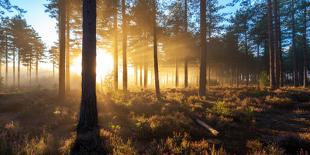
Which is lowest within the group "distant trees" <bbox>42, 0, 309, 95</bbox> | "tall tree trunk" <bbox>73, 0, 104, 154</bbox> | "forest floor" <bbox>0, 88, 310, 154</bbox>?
"forest floor" <bbox>0, 88, 310, 154</bbox>

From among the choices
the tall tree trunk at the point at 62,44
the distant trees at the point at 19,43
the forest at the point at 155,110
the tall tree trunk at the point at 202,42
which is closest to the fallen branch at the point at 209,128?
the forest at the point at 155,110

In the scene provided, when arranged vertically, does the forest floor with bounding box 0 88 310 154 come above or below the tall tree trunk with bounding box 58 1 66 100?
below

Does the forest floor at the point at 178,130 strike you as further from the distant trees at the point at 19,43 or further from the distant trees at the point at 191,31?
the distant trees at the point at 19,43

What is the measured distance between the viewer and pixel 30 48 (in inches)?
1682

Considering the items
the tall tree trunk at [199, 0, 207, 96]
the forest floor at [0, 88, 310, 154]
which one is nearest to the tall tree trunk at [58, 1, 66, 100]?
the forest floor at [0, 88, 310, 154]

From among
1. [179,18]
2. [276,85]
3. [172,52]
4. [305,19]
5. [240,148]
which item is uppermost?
[305,19]

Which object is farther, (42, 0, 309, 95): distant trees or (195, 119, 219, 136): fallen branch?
(42, 0, 309, 95): distant trees

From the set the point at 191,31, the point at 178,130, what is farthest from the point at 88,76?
the point at 191,31

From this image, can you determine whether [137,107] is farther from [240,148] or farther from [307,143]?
[307,143]

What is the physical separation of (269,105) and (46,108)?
585 inches

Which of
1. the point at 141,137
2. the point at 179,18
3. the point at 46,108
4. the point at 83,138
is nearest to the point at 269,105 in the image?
the point at 141,137

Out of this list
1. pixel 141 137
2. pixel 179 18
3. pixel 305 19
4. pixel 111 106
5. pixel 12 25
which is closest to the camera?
pixel 141 137

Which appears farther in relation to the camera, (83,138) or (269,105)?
(269,105)

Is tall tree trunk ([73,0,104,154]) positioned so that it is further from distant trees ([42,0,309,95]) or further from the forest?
distant trees ([42,0,309,95])
